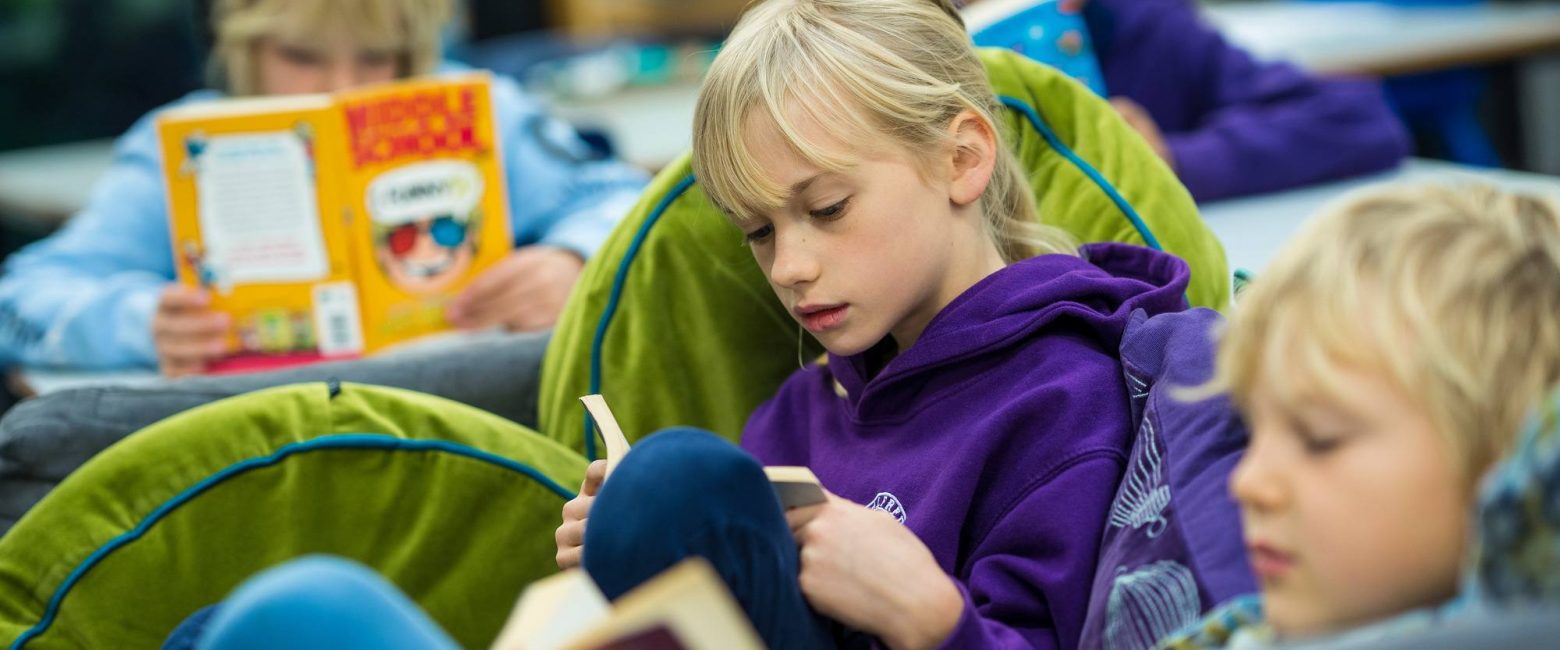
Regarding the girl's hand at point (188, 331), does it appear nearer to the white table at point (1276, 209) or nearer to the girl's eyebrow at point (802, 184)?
the girl's eyebrow at point (802, 184)

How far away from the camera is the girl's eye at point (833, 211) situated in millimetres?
1143

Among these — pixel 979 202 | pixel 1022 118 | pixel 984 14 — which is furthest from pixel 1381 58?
pixel 979 202

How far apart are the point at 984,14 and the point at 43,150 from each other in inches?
122

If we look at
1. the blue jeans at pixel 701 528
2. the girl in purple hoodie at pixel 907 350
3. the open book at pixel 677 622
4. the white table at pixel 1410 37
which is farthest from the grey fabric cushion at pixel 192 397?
the white table at pixel 1410 37

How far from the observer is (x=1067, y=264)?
3.93 feet

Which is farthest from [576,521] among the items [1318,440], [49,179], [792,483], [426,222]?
[49,179]

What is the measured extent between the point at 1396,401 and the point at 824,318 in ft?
1.72

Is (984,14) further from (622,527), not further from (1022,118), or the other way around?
(622,527)

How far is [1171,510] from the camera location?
97 cm

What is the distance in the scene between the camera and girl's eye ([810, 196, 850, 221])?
114 centimetres

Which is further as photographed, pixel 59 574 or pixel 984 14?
pixel 984 14

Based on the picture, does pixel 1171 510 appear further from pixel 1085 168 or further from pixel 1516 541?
pixel 1085 168

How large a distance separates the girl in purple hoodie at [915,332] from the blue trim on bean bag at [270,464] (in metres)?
0.19

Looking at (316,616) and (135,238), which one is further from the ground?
(316,616)
